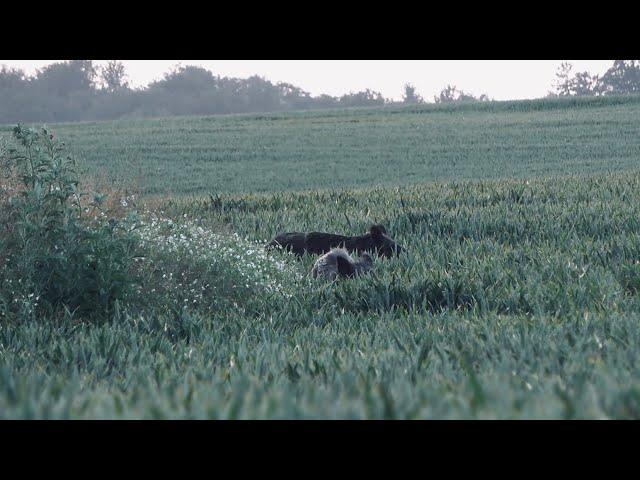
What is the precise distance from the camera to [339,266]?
713 cm

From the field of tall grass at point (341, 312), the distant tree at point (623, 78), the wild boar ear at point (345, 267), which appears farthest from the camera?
the distant tree at point (623, 78)

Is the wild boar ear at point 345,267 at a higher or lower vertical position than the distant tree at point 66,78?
lower

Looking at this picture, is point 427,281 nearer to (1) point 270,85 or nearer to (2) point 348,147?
(2) point 348,147

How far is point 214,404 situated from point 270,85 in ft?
261

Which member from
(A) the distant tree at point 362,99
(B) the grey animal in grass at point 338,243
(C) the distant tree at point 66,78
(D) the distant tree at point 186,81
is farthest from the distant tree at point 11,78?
(B) the grey animal in grass at point 338,243

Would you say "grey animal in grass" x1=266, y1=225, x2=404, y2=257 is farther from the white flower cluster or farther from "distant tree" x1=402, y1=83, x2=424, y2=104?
"distant tree" x1=402, y1=83, x2=424, y2=104

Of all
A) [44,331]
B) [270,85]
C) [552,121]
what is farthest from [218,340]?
[270,85]

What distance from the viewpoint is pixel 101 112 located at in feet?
210

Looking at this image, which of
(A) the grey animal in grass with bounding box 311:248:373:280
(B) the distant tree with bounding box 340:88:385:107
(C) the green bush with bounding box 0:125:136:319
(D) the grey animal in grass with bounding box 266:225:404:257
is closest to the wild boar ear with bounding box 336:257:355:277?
(A) the grey animal in grass with bounding box 311:248:373:280

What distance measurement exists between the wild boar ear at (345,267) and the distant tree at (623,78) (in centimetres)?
8313

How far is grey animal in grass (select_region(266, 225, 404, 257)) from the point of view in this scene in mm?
8266

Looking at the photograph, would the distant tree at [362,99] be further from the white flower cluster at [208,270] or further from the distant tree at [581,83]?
the white flower cluster at [208,270]

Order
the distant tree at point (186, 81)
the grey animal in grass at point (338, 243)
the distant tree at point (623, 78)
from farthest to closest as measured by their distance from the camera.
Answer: the distant tree at point (623, 78)
the distant tree at point (186, 81)
the grey animal in grass at point (338, 243)

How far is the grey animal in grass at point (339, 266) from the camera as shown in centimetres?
706
